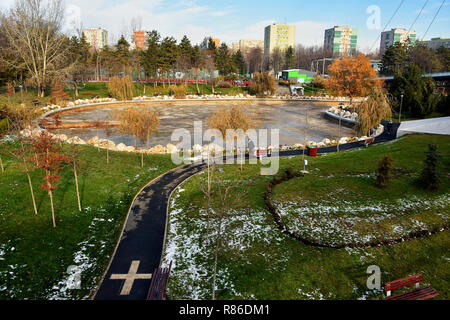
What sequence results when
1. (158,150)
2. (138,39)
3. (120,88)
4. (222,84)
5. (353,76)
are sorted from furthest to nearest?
1. (138,39)
2. (222,84)
3. (120,88)
4. (353,76)
5. (158,150)

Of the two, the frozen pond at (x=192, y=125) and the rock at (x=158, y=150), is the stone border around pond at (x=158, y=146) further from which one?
the frozen pond at (x=192, y=125)

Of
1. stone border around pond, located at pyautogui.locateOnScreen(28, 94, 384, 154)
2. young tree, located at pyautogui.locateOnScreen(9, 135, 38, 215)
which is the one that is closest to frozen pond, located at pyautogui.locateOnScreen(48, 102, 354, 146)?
stone border around pond, located at pyautogui.locateOnScreen(28, 94, 384, 154)

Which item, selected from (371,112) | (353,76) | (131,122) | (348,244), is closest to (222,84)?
(353,76)

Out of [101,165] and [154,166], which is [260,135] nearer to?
[154,166]

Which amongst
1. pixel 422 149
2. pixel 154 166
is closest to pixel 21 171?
pixel 154 166

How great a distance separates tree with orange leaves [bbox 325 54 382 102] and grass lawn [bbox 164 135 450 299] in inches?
1750

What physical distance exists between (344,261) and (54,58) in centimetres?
6298

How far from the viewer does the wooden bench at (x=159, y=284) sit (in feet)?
36.2

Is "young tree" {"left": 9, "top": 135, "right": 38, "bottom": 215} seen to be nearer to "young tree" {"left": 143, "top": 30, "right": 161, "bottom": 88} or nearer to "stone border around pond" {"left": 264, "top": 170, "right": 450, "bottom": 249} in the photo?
"stone border around pond" {"left": 264, "top": 170, "right": 450, "bottom": 249}

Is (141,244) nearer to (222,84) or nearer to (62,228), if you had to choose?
(62,228)

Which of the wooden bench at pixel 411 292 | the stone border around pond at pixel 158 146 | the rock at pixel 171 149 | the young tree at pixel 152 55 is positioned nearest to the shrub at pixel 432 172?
the wooden bench at pixel 411 292

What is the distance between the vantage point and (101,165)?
24641mm

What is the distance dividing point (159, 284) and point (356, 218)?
1088 cm

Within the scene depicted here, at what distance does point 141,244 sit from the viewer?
579 inches
